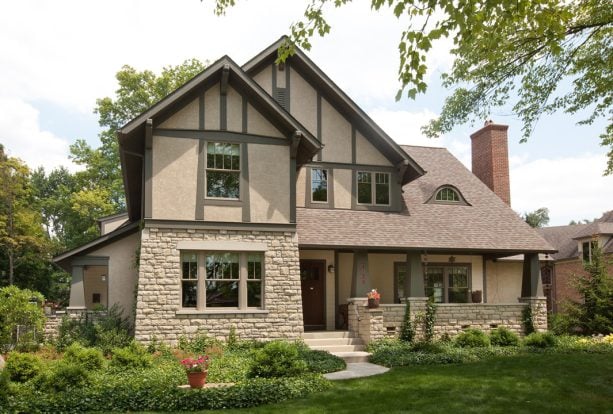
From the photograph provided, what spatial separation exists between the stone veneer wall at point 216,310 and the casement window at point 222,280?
250mm

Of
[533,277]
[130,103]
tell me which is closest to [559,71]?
[533,277]

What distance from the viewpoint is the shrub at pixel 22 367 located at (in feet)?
36.1

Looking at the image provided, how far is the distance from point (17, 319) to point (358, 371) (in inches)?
384

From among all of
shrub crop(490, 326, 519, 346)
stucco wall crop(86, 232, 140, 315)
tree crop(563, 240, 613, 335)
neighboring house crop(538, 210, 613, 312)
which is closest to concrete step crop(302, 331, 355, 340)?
shrub crop(490, 326, 519, 346)

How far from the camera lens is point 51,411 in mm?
8930

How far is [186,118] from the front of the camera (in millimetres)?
15984

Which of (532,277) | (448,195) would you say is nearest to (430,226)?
(448,195)

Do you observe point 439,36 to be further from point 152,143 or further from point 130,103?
point 130,103

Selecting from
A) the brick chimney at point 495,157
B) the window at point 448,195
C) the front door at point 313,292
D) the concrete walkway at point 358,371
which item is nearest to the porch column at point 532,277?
the window at point 448,195

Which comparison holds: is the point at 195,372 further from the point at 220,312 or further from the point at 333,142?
the point at 333,142

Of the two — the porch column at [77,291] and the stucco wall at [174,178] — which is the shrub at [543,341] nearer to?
the stucco wall at [174,178]

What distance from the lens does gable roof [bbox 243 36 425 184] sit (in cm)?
1856

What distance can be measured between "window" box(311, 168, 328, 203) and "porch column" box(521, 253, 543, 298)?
7363 mm

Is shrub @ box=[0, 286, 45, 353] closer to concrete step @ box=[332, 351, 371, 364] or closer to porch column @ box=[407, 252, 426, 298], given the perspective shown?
concrete step @ box=[332, 351, 371, 364]
